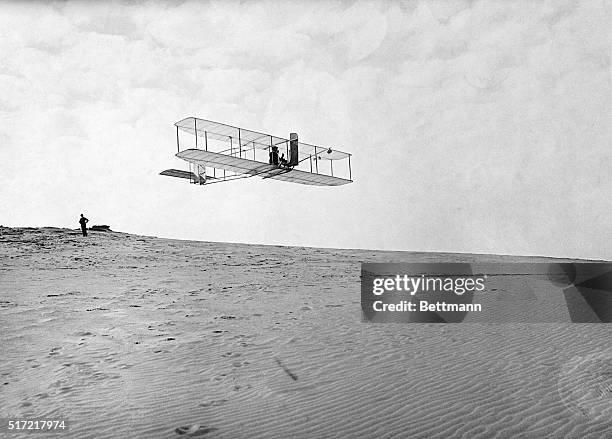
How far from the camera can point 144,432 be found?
3580 mm

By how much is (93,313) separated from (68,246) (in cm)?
1117

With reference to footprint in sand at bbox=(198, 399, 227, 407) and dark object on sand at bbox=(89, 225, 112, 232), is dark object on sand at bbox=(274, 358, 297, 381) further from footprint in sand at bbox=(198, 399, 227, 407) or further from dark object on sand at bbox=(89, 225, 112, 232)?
dark object on sand at bbox=(89, 225, 112, 232)

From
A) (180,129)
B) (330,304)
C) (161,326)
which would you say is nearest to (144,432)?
(161,326)

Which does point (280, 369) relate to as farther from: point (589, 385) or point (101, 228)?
point (101, 228)

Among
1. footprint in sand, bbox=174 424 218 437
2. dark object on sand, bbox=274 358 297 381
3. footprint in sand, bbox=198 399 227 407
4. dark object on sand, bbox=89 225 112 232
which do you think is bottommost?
footprint in sand, bbox=174 424 218 437

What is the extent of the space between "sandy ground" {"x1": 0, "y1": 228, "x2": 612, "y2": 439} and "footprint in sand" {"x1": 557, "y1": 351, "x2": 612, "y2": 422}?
2 centimetres

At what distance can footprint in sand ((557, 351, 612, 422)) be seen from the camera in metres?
4.04

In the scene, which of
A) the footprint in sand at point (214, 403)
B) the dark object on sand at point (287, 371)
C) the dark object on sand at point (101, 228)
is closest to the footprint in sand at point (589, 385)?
the dark object on sand at point (287, 371)

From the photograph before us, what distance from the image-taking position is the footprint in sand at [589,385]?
4.04 m

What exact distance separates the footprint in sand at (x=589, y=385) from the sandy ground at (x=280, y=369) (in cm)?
2

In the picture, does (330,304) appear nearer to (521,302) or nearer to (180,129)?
(521,302)

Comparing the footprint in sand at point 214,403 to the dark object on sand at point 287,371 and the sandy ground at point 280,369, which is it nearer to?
the sandy ground at point 280,369

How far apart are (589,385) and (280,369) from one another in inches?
115

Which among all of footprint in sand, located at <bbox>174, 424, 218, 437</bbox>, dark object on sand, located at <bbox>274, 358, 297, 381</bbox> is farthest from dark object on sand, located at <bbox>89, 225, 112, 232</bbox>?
footprint in sand, located at <bbox>174, 424, 218, 437</bbox>
